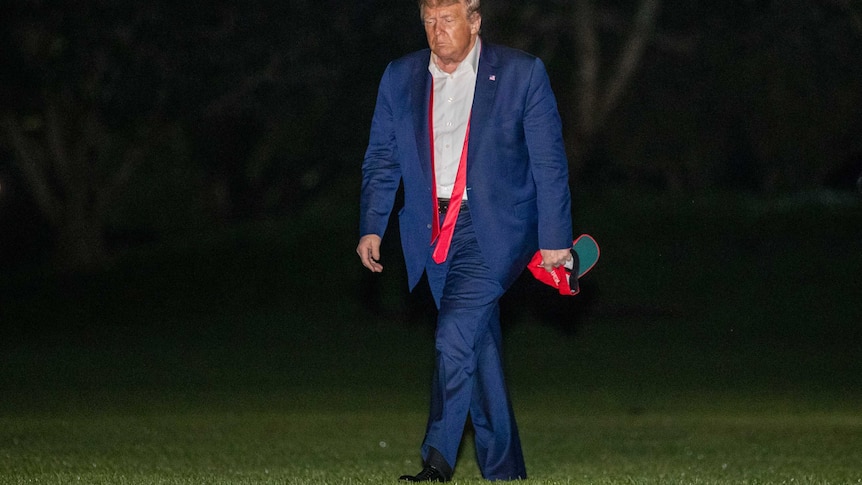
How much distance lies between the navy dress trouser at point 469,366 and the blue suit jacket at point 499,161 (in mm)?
110

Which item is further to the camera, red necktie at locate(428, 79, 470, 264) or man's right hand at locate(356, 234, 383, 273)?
man's right hand at locate(356, 234, 383, 273)

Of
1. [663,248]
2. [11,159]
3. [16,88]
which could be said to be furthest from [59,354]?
[11,159]

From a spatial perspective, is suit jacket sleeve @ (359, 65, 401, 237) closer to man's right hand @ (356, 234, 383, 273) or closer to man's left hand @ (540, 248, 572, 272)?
man's right hand @ (356, 234, 383, 273)

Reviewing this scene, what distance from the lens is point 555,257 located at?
634cm

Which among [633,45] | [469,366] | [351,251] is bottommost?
[351,251]

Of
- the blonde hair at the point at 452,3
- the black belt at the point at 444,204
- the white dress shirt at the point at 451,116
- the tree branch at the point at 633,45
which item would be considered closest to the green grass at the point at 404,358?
the black belt at the point at 444,204

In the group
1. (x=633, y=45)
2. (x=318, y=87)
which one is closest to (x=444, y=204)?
(x=318, y=87)

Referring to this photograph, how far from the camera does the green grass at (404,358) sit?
8.48m

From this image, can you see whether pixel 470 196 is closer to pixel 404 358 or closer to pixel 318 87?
pixel 404 358

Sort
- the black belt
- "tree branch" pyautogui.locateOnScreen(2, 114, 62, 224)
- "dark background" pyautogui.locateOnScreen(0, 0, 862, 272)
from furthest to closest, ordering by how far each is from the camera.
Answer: "tree branch" pyautogui.locateOnScreen(2, 114, 62, 224) → "dark background" pyautogui.locateOnScreen(0, 0, 862, 272) → the black belt

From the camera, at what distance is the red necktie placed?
636 cm

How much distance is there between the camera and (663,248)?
21453 mm

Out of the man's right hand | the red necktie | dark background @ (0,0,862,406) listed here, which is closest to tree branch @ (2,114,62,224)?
dark background @ (0,0,862,406)

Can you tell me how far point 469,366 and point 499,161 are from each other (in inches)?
32.9
